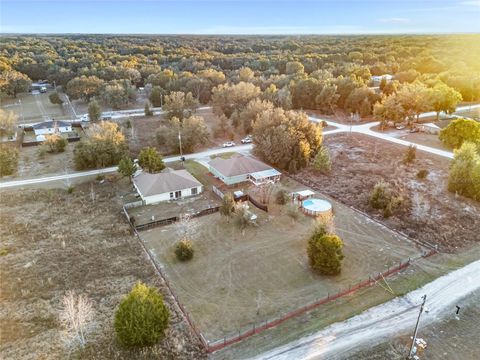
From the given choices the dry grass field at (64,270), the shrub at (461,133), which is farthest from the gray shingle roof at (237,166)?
the shrub at (461,133)

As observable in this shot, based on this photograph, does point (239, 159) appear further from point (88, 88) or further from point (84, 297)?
point (88, 88)

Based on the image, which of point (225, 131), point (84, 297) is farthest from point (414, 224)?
point (225, 131)

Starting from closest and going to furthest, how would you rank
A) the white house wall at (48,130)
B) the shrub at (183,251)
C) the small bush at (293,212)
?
the shrub at (183,251)
the small bush at (293,212)
the white house wall at (48,130)

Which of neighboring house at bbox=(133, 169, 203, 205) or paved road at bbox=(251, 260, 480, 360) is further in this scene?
neighboring house at bbox=(133, 169, 203, 205)

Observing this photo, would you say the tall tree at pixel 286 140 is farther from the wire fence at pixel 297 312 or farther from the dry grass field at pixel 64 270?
the wire fence at pixel 297 312

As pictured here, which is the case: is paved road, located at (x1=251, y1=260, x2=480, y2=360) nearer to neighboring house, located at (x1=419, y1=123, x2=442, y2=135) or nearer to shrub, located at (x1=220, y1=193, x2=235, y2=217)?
shrub, located at (x1=220, y1=193, x2=235, y2=217)

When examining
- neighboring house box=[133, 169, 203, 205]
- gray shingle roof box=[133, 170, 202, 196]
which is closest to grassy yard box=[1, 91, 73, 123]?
gray shingle roof box=[133, 170, 202, 196]

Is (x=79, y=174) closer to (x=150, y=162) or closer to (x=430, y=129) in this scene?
(x=150, y=162)

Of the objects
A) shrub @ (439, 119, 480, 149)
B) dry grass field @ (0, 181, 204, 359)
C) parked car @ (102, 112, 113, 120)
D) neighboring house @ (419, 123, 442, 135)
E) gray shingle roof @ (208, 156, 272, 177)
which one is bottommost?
dry grass field @ (0, 181, 204, 359)
